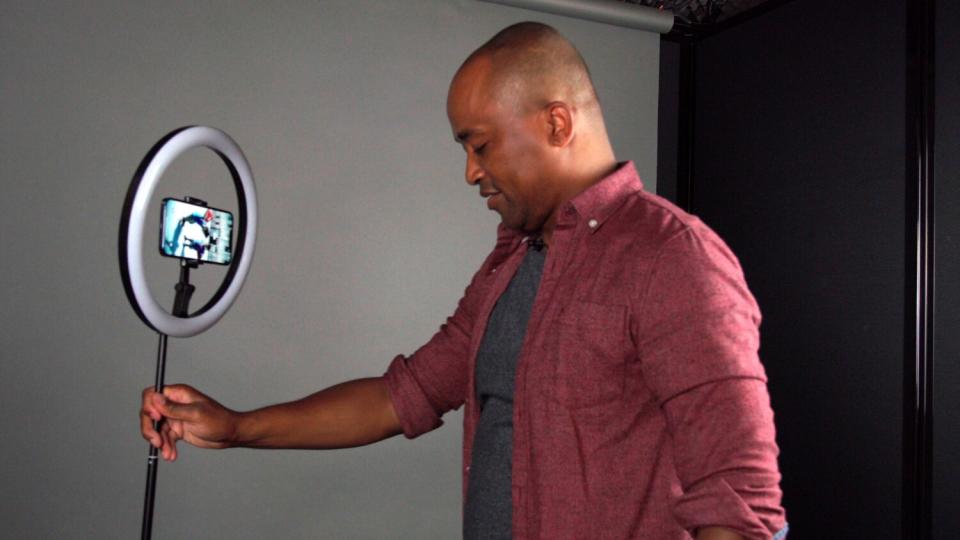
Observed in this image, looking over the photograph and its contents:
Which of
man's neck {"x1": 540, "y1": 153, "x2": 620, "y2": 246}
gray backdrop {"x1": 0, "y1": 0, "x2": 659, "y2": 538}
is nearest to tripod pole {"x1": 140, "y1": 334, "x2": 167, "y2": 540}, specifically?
man's neck {"x1": 540, "y1": 153, "x2": 620, "y2": 246}

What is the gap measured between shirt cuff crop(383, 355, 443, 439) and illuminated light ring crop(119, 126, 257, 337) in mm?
376

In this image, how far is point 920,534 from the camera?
7.17 ft

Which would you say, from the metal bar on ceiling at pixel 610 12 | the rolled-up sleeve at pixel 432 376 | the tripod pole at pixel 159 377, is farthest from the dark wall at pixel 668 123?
the tripod pole at pixel 159 377

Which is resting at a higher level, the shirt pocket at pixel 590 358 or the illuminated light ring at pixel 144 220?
the illuminated light ring at pixel 144 220

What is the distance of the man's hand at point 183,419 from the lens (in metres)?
1.23

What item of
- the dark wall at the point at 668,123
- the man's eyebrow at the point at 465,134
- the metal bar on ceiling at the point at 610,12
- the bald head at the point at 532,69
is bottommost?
the man's eyebrow at the point at 465,134

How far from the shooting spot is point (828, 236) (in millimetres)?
2514

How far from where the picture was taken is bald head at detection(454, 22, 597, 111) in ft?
4.06

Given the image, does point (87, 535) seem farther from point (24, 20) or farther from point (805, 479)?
point (805, 479)

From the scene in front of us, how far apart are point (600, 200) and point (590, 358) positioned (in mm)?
229

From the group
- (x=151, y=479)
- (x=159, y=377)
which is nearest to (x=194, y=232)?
(x=159, y=377)

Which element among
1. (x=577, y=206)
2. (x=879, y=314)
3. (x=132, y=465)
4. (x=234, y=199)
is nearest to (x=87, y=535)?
(x=132, y=465)

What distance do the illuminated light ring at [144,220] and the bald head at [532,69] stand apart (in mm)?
372

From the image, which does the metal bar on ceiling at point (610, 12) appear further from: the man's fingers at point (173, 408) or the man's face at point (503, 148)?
the man's fingers at point (173, 408)
